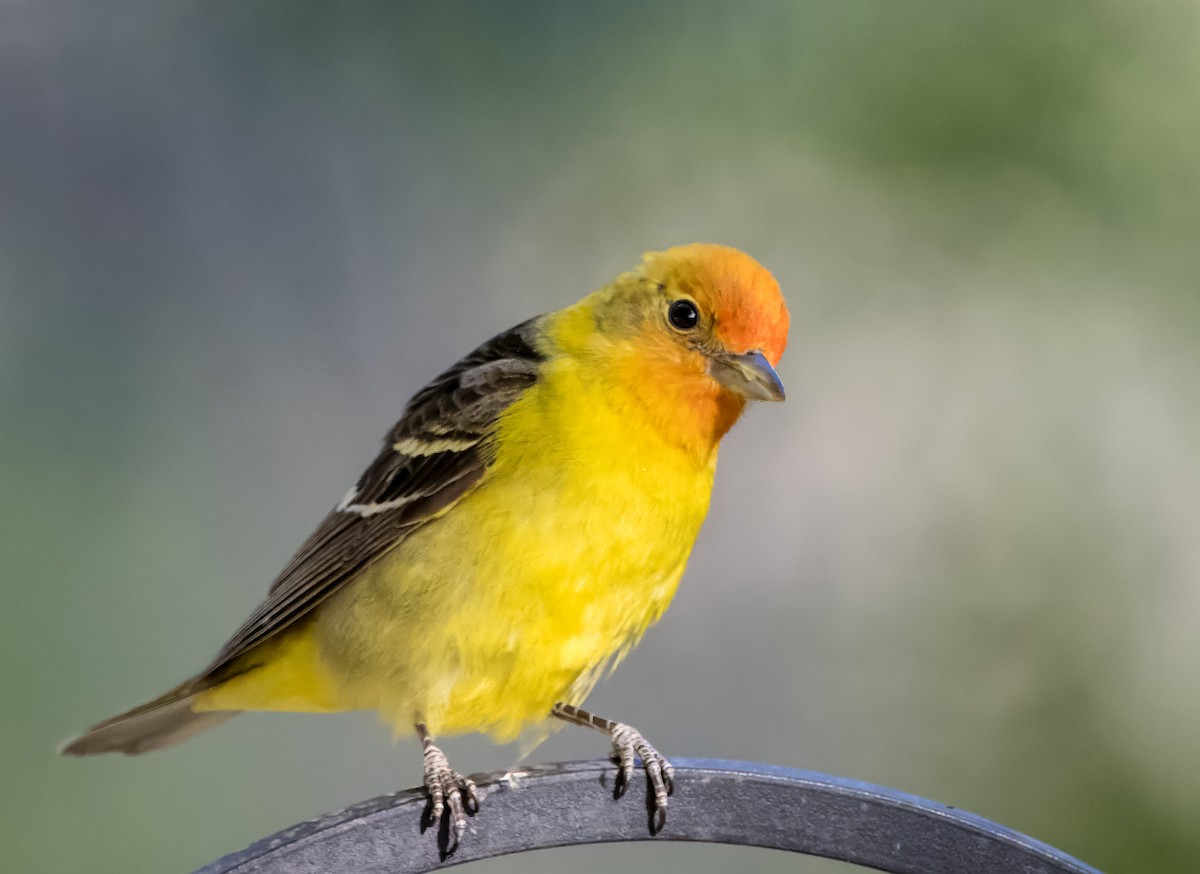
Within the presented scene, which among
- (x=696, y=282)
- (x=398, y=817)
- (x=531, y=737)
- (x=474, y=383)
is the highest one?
(x=696, y=282)

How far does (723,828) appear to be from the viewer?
6.52ft

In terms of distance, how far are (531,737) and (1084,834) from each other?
1.78 meters

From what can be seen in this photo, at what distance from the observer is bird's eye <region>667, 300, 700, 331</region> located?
2498mm

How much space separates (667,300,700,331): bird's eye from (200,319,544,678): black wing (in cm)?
28

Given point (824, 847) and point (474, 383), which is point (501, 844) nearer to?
point (824, 847)

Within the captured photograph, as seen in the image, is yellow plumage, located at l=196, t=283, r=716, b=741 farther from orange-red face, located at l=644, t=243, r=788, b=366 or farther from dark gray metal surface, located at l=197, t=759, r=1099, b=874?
dark gray metal surface, located at l=197, t=759, r=1099, b=874

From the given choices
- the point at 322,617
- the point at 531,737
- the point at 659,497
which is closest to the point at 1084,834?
A: the point at 531,737

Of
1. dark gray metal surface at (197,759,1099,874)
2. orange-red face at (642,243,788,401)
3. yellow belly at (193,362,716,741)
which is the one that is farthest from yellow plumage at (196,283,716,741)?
dark gray metal surface at (197,759,1099,874)

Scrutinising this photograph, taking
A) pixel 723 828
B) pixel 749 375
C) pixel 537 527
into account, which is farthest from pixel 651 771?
pixel 749 375

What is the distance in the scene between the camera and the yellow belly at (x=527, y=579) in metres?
2.35

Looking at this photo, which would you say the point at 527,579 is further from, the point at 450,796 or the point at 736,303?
the point at 736,303

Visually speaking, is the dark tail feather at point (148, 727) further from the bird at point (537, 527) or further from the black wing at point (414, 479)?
the black wing at point (414, 479)

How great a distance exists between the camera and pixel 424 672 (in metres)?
2.42

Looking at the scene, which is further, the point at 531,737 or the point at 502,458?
the point at 531,737
